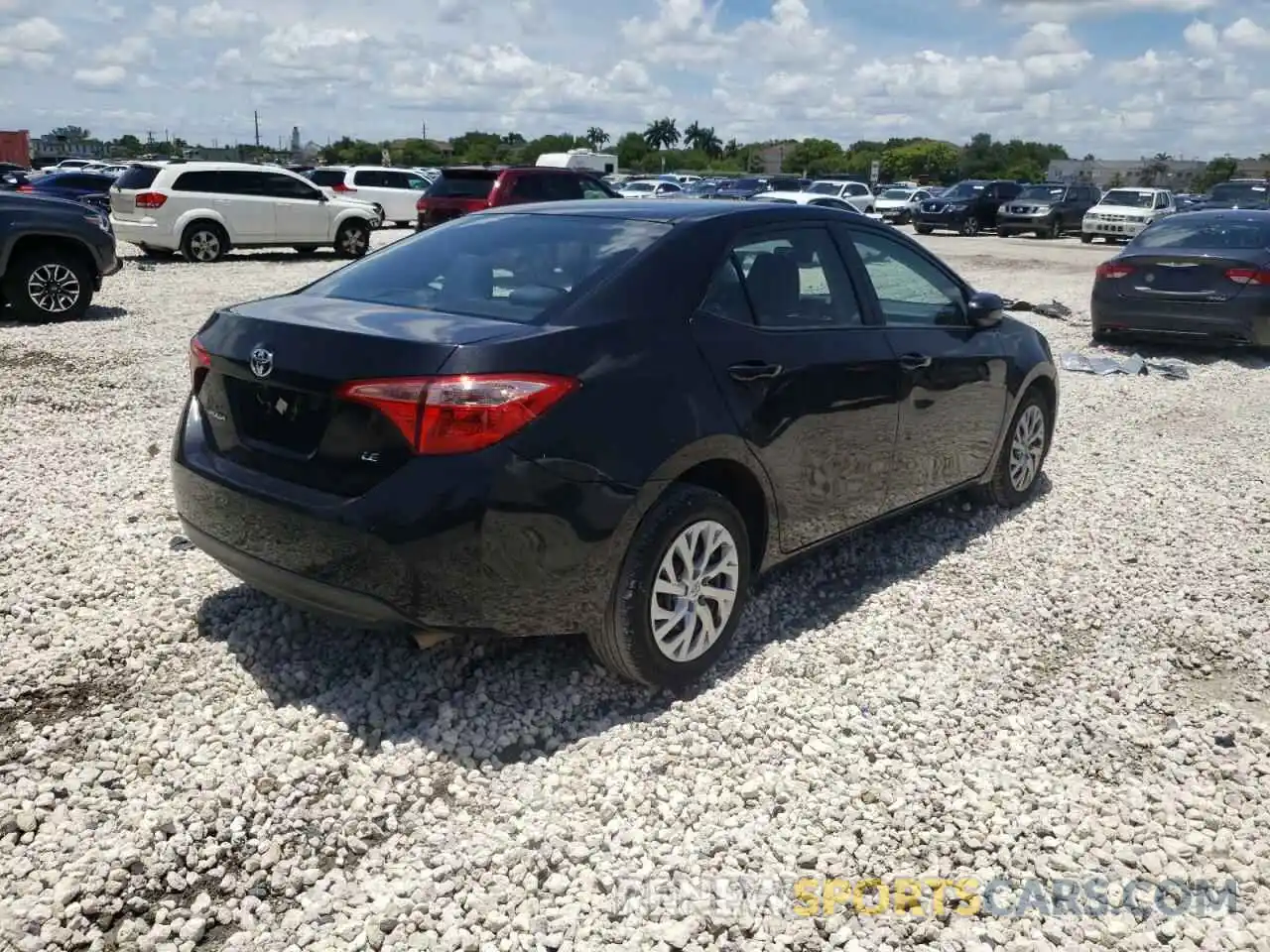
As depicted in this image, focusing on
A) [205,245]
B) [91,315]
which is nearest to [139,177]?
[205,245]

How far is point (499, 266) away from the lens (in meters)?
3.82

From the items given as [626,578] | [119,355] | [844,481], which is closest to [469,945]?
[626,578]

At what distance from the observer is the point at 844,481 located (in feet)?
14.2

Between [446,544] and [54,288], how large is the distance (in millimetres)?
10001

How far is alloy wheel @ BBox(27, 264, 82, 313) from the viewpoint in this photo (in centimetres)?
1101

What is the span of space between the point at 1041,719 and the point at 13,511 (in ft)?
15.7

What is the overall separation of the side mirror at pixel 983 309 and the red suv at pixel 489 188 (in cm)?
1442

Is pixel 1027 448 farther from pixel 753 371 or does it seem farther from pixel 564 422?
pixel 564 422

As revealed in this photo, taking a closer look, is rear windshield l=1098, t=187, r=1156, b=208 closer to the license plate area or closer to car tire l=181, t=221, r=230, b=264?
car tire l=181, t=221, r=230, b=264

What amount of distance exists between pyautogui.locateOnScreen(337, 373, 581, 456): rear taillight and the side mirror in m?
2.95

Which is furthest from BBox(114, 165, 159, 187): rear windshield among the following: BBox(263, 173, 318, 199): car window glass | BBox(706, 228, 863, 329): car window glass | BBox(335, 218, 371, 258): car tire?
BBox(706, 228, 863, 329): car window glass

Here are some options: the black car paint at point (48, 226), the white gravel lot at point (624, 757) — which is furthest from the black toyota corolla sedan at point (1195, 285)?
the black car paint at point (48, 226)

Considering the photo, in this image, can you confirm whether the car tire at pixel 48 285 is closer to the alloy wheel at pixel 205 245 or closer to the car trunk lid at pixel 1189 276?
the alloy wheel at pixel 205 245

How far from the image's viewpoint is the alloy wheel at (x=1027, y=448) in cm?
588
